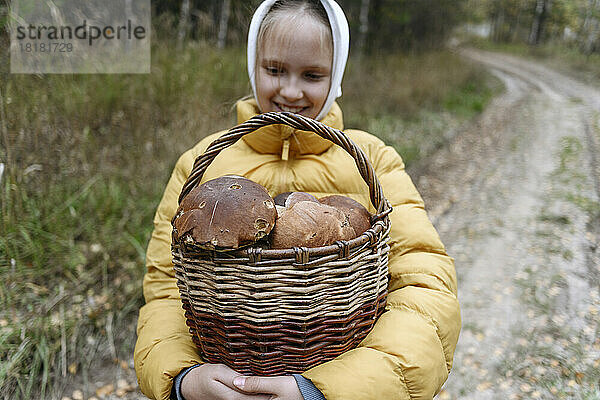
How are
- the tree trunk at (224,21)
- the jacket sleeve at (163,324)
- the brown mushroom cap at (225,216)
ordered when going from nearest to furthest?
the brown mushroom cap at (225,216), the jacket sleeve at (163,324), the tree trunk at (224,21)

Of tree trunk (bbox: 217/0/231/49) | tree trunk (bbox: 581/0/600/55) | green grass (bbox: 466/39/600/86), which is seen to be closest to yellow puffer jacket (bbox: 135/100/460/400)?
tree trunk (bbox: 217/0/231/49)

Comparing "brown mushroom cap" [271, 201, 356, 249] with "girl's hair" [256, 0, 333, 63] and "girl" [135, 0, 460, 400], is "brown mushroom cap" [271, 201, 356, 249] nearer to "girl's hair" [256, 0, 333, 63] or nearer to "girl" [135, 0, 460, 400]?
"girl" [135, 0, 460, 400]

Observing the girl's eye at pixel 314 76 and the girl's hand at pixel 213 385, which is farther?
the girl's eye at pixel 314 76

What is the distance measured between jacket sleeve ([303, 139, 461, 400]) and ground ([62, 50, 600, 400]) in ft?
5.75

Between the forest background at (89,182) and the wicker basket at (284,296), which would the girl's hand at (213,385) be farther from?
the forest background at (89,182)

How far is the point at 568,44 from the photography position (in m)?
23.1

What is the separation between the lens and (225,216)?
1.04 meters

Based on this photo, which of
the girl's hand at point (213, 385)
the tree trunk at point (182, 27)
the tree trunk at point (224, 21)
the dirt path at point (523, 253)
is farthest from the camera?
the tree trunk at point (224, 21)

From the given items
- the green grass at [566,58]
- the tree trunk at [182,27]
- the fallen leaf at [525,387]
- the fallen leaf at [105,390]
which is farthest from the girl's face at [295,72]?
the green grass at [566,58]

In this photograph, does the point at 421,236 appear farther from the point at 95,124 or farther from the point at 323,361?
the point at 95,124

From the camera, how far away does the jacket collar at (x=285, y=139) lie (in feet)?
5.03

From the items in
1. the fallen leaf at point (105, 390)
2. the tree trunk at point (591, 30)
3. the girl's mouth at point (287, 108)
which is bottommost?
the fallen leaf at point (105, 390)

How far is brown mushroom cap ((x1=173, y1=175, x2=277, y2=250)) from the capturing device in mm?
1008

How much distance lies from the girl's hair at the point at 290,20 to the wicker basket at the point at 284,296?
1.20ft
